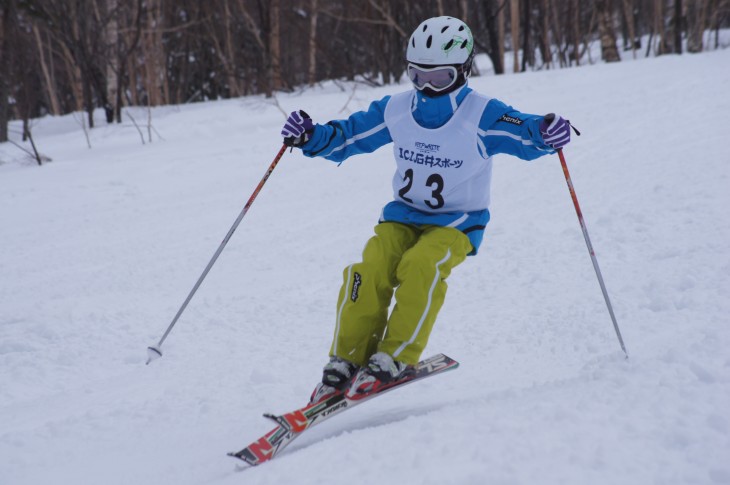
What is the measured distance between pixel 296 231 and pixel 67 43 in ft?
32.6

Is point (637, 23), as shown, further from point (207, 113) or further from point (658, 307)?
point (658, 307)

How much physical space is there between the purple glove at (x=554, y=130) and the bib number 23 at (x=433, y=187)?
1.79 feet

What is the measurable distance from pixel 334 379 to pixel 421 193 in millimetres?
1034

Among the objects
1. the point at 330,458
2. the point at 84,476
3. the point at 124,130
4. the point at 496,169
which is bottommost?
the point at 84,476

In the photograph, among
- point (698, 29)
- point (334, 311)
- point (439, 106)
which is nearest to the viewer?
point (439, 106)

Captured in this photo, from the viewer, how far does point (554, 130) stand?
2885mm

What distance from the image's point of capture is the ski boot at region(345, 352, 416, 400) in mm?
2814

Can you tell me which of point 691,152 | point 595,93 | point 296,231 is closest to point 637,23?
point 595,93

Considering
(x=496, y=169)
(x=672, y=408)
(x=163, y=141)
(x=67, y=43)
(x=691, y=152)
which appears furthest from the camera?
(x=67, y=43)

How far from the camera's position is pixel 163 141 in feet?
35.6

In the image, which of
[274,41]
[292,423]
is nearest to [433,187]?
[292,423]

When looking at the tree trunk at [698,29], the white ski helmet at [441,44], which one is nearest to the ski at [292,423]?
the white ski helmet at [441,44]

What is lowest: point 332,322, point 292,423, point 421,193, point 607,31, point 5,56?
point 332,322

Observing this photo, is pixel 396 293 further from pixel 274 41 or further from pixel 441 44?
pixel 274 41
